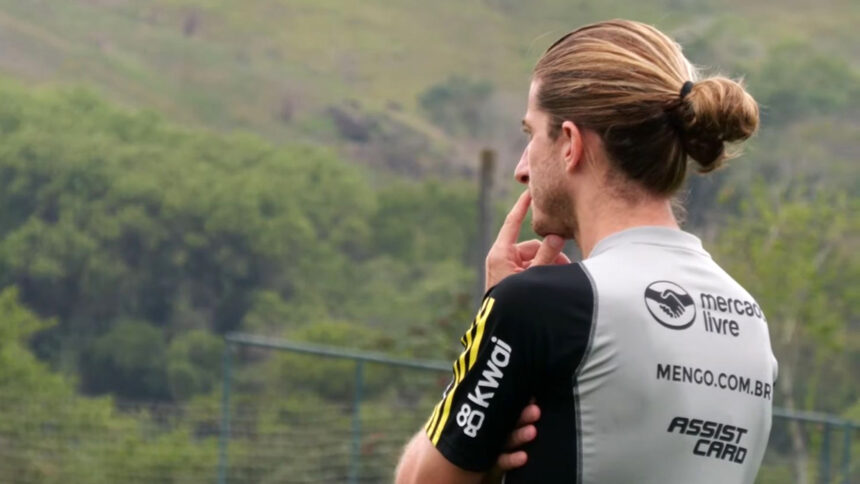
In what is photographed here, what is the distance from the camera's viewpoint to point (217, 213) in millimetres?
47688

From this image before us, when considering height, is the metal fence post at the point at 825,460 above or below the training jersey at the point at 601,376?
below

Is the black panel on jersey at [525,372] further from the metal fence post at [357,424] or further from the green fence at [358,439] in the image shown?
the metal fence post at [357,424]

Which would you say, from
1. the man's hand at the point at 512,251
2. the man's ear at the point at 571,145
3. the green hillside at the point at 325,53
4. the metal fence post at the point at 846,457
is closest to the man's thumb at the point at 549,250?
the man's hand at the point at 512,251

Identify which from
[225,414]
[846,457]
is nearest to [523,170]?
[846,457]

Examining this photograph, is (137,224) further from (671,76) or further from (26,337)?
(671,76)

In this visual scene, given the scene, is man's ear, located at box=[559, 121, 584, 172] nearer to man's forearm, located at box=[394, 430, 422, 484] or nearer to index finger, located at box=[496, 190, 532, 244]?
index finger, located at box=[496, 190, 532, 244]

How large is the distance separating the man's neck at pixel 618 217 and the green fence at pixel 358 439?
5684 millimetres

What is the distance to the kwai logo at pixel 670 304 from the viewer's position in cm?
168

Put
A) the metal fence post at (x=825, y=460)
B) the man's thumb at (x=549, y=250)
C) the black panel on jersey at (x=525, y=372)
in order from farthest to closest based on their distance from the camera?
the metal fence post at (x=825, y=460)
the man's thumb at (x=549, y=250)
the black panel on jersey at (x=525, y=372)

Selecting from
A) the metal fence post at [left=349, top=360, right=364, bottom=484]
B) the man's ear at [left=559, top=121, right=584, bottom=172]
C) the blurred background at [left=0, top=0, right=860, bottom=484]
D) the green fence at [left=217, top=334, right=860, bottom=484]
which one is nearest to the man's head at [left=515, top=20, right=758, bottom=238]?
the man's ear at [left=559, top=121, right=584, bottom=172]

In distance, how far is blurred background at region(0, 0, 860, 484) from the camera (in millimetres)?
18000

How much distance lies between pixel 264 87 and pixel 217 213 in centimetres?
1311

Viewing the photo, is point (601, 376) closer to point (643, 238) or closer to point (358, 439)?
point (643, 238)

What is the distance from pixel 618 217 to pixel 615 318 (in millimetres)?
137
